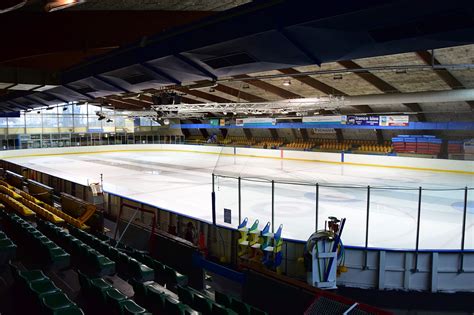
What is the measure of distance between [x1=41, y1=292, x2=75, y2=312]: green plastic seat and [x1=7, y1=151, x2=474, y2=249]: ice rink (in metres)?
5.72

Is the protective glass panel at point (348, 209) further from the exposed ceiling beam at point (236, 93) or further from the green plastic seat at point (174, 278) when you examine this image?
the exposed ceiling beam at point (236, 93)

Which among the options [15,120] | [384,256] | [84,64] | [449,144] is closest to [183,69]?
[84,64]

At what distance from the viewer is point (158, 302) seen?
4.84 meters

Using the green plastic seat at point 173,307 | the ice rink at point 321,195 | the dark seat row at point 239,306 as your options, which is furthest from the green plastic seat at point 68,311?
the ice rink at point 321,195

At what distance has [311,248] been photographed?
24.5 feet

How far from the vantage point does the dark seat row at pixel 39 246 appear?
5887 mm

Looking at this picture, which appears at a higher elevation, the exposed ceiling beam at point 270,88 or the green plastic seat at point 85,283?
the exposed ceiling beam at point 270,88

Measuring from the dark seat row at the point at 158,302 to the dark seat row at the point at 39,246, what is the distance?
53.3 inches

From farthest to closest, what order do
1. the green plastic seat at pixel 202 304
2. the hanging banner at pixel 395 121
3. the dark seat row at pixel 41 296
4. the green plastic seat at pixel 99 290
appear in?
the hanging banner at pixel 395 121
the green plastic seat at pixel 202 304
the green plastic seat at pixel 99 290
the dark seat row at pixel 41 296

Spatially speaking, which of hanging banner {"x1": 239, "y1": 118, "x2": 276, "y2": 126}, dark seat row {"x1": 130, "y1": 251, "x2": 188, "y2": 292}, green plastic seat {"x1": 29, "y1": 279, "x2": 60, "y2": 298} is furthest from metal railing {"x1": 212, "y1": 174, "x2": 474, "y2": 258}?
hanging banner {"x1": 239, "y1": 118, "x2": 276, "y2": 126}

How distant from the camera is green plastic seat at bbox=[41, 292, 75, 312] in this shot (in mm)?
3900

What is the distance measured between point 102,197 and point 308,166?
1528cm

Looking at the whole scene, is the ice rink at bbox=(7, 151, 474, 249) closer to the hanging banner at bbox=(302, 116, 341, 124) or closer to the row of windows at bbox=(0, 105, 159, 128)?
the hanging banner at bbox=(302, 116, 341, 124)

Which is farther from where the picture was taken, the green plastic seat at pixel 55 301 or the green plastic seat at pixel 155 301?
the green plastic seat at pixel 155 301
